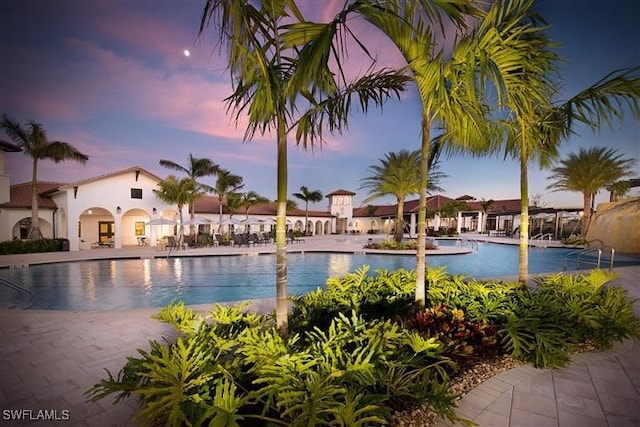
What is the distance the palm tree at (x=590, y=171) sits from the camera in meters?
21.4

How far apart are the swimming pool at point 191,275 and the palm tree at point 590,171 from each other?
9.55 meters

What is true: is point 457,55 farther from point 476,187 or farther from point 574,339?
point 476,187

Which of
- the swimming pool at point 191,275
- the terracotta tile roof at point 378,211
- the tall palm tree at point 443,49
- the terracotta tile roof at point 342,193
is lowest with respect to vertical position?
the swimming pool at point 191,275

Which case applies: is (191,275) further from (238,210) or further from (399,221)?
(238,210)

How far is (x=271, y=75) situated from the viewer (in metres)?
2.77

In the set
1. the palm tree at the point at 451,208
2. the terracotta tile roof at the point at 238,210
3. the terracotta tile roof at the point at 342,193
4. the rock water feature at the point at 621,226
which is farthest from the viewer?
the terracotta tile roof at the point at 342,193

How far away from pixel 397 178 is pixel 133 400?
1979 cm

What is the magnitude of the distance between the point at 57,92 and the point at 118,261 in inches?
469

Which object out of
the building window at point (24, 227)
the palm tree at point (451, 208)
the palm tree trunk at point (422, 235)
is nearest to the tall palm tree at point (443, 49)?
the palm tree trunk at point (422, 235)

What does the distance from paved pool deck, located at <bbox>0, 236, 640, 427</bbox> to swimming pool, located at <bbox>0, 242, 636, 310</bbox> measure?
3.23 meters

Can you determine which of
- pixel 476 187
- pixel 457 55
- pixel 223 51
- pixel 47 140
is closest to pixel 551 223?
pixel 476 187

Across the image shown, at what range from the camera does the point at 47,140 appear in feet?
55.6

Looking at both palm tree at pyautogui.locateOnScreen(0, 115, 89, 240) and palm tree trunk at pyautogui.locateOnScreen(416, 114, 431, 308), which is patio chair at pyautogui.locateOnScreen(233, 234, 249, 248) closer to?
palm tree at pyautogui.locateOnScreen(0, 115, 89, 240)

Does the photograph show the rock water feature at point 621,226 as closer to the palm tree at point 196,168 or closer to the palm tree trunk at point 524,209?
the palm tree trunk at point 524,209
